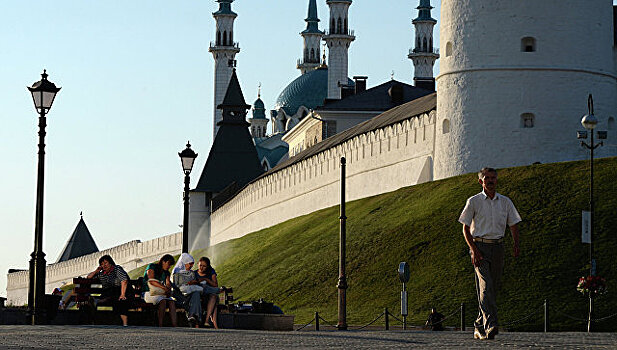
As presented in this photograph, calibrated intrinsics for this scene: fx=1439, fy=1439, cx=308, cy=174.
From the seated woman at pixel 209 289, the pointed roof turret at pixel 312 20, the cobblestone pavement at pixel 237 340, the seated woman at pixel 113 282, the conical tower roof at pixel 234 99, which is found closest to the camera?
the cobblestone pavement at pixel 237 340

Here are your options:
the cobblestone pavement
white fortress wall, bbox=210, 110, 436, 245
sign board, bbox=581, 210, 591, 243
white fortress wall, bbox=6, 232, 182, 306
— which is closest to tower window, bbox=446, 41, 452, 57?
white fortress wall, bbox=210, 110, 436, 245

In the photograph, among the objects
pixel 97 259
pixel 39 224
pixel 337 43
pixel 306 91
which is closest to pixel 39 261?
pixel 39 224

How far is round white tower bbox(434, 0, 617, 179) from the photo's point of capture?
43781 millimetres

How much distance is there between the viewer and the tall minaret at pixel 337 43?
108 meters

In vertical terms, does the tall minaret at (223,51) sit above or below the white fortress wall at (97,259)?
above

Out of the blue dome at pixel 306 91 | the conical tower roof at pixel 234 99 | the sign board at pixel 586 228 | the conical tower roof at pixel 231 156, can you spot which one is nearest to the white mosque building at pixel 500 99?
the sign board at pixel 586 228

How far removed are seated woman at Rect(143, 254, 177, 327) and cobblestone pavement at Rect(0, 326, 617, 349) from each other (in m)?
2.27

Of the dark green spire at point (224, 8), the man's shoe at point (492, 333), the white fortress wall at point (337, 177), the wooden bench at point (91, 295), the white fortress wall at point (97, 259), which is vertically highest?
the dark green spire at point (224, 8)

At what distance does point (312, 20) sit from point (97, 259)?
5648 centimetres

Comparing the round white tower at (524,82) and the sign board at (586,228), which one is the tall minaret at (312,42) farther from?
the sign board at (586,228)

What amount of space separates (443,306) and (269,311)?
10772 millimetres

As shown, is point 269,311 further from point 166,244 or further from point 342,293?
point 166,244

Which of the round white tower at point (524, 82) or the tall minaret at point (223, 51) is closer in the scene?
the round white tower at point (524, 82)

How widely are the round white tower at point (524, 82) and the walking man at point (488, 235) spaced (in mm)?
29347
